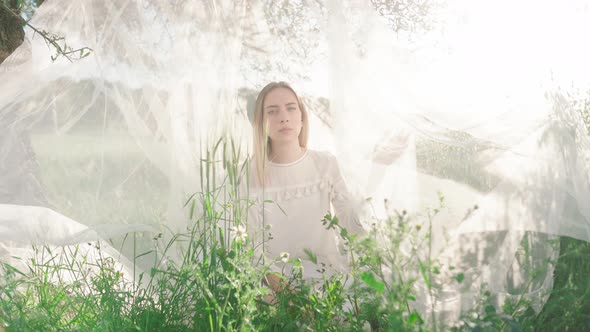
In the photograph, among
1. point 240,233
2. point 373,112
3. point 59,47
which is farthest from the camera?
point 59,47

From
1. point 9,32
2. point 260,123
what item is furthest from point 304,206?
point 9,32

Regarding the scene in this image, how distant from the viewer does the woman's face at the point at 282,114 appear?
8.84ft

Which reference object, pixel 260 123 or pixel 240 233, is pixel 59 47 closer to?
pixel 260 123

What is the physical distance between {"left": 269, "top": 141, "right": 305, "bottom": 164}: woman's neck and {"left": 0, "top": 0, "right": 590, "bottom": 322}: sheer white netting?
237mm

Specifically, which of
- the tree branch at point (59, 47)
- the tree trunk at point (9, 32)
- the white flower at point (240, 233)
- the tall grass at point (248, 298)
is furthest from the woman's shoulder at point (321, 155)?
the tree trunk at point (9, 32)

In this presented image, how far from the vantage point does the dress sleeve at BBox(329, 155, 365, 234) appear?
2.43 metres

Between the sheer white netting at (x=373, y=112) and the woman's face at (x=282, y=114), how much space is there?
76mm

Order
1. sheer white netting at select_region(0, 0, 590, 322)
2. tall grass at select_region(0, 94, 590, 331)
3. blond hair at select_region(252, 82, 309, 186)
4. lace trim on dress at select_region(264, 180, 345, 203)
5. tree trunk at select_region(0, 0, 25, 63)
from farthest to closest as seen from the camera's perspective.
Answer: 1. tree trunk at select_region(0, 0, 25, 63)
2. lace trim on dress at select_region(264, 180, 345, 203)
3. blond hair at select_region(252, 82, 309, 186)
4. sheer white netting at select_region(0, 0, 590, 322)
5. tall grass at select_region(0, 94, 590, 331)

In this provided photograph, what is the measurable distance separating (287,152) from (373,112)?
77 centimetres

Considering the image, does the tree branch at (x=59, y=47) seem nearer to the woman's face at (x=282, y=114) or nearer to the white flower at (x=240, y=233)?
the woman's face at (x=282, y=114)

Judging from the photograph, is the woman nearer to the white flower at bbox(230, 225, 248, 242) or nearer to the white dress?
the white dress

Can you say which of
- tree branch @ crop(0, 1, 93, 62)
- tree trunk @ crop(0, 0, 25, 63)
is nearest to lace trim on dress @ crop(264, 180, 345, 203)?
tree branch @ crop(0, 1, 93, 62)

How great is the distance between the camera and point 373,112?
2277 mm

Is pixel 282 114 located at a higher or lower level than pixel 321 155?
higher
